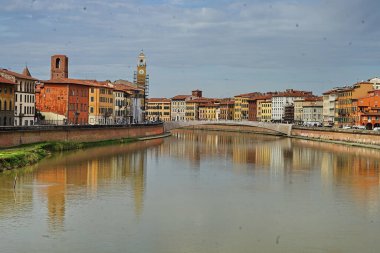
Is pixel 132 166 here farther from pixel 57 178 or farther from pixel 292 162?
pixel 292 162

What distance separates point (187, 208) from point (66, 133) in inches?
1073

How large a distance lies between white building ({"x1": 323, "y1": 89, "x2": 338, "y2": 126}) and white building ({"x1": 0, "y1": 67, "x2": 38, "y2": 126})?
163 ft

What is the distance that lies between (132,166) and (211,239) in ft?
66.1

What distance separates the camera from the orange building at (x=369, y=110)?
2778 inches

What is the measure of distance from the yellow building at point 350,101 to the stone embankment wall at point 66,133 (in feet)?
85.3

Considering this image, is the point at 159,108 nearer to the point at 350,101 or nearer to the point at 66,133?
the point at 350,101

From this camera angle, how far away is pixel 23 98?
53.9 m

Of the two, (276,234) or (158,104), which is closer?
(276,234)

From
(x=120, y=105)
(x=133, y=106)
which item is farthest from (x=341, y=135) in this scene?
(x=133, y=106)

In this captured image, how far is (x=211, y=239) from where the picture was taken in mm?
18938

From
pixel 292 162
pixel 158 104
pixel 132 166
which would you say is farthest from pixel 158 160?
pixel 158 104

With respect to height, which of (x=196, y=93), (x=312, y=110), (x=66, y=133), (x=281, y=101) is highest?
(x=196, y=93)

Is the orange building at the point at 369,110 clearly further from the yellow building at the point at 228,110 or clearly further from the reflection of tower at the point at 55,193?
the yellow building at the point at 228,110

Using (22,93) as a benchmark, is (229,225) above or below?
below
